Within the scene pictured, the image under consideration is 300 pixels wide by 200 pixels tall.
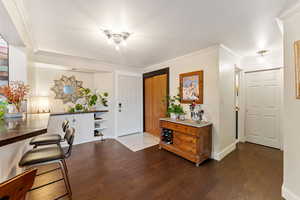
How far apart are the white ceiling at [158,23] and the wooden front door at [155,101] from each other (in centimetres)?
151

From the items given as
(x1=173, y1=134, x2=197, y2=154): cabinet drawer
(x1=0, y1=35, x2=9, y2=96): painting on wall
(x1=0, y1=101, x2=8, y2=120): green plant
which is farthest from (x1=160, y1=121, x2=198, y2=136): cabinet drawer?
(x1=0, y1=35, x2=9, y2=96): painting on wall

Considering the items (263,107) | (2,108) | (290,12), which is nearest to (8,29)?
(2,108)

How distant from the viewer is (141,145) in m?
3.55

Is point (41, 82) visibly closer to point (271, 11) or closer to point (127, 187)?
point (127, 187)

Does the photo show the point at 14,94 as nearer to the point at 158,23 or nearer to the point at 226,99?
the point at 158,23

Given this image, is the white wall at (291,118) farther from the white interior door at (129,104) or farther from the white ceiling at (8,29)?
the white interior door at (129,104)

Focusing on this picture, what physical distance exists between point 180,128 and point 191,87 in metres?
1.07

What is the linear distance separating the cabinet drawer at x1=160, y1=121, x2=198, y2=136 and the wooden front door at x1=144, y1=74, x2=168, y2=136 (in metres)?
0.87

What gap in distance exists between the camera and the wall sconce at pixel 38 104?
3.08 meters

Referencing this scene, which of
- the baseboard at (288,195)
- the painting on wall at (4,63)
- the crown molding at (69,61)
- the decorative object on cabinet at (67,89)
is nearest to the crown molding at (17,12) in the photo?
the painting on wall at (4,63)

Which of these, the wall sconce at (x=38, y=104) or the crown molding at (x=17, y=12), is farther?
the wall sconce at (x=38, y=104)

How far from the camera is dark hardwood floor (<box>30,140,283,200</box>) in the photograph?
1.75 metres

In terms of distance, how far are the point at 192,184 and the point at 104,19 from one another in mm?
2799

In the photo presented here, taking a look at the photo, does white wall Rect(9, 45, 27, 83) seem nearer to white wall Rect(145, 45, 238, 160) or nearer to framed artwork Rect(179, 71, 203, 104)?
framed artwork Rect(179, 71, 203, 104)
